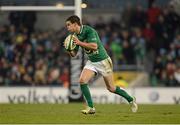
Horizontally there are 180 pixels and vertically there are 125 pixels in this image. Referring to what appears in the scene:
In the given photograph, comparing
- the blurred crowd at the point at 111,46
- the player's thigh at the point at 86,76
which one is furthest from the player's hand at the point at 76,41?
the blurred crowd at the point at 111,46

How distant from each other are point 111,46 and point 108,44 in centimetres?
40

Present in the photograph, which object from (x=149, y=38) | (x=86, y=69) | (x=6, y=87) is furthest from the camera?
(x=149, y=38)

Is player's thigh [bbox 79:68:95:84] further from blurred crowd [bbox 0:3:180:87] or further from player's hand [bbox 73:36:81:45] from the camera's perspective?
blurred crowd [bbox 0:3:180:87]

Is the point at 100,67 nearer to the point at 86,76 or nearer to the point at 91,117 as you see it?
the point at 86,76

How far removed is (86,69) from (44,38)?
1501 cm

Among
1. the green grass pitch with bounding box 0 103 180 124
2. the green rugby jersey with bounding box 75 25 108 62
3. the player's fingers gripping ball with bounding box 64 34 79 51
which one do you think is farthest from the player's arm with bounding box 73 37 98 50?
the green grass pitch with bounding box 0 103 180 124

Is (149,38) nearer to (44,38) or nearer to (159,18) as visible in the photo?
(159,18)

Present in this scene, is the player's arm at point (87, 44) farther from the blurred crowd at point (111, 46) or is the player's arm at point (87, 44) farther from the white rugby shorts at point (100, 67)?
the blurred crowd at point (111, 46)

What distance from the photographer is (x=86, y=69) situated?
16.3 m

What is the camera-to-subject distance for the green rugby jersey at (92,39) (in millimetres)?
16125

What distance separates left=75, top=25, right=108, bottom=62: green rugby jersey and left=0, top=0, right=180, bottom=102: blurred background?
460 inches

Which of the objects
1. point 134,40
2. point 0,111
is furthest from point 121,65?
point 0,111

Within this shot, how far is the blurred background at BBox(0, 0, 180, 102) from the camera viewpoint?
29.3 metres

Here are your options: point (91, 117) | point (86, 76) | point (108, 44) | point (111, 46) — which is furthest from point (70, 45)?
point (108, 44)
